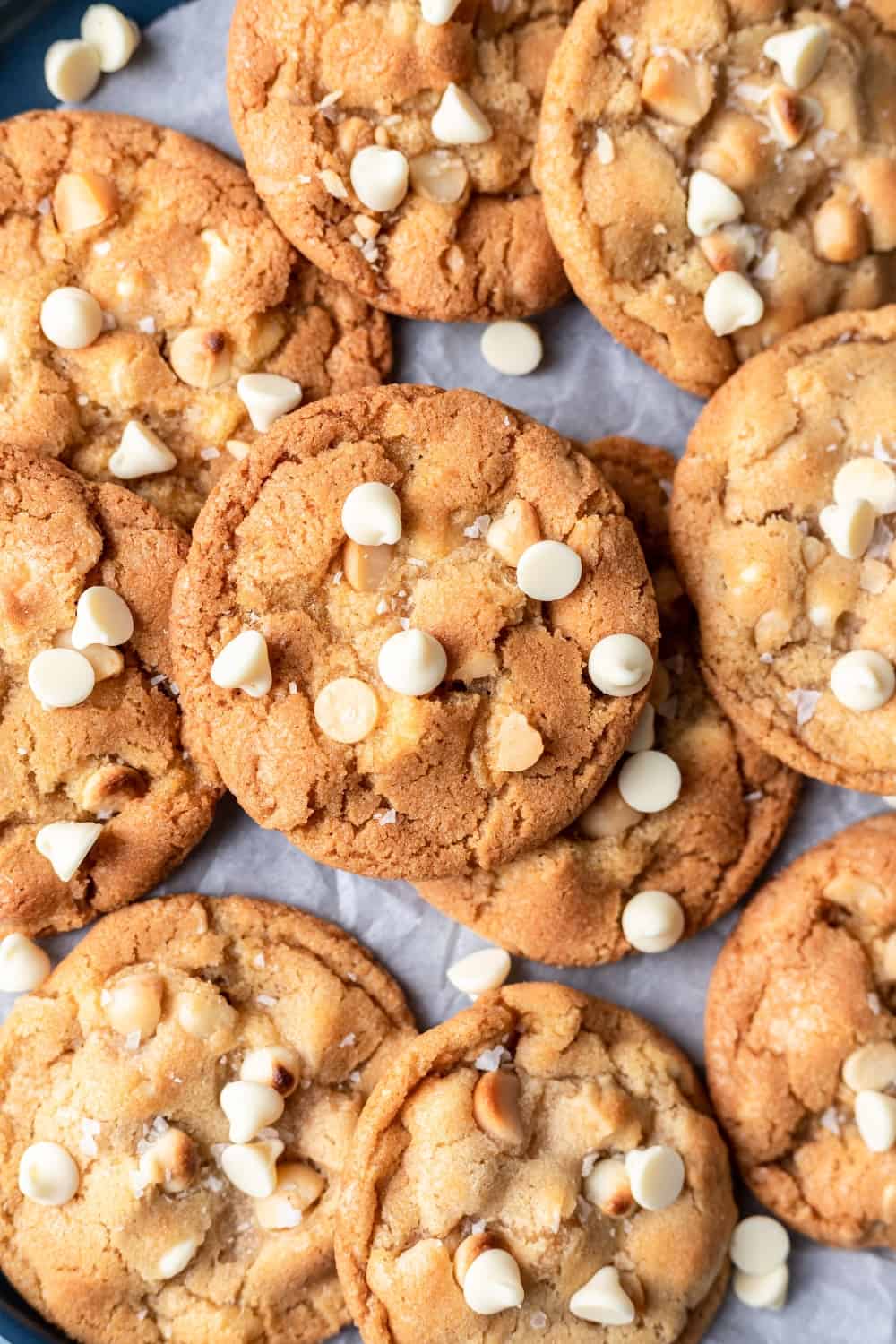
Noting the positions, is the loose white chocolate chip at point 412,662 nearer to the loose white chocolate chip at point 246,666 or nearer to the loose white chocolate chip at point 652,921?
the loose white chocolate chip at point 246,666

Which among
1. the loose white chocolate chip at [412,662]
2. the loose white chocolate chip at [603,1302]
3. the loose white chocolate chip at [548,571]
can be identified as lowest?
the loose white chocolate chip at [603,1302]

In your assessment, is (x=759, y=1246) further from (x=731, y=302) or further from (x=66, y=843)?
(x=731, y=302)

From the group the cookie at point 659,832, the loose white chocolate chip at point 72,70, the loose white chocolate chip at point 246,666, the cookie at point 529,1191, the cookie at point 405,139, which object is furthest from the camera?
the loose white chocolate chip at point 72,70

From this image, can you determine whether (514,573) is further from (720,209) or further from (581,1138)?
(581,1138)

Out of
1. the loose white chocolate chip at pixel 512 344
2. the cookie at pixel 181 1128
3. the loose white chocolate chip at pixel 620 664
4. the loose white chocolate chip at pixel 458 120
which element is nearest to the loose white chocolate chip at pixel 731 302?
the loose white chocolate chip at pixel 512 344

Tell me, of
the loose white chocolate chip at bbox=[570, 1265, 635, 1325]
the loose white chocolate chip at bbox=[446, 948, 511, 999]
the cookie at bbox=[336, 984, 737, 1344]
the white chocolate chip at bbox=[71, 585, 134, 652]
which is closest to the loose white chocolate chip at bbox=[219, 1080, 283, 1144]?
the cookie at bbox=[336, 984, 737, 1344]

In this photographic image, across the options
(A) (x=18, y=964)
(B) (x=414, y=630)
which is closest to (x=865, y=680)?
(B) (x=414, y=630)

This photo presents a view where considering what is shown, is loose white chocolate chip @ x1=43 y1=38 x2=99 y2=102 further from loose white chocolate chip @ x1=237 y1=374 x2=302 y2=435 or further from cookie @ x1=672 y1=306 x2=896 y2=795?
cookie @ x1=672 y1=306 x2=896 y2=795
